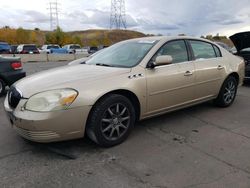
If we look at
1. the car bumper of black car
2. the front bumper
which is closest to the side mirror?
the front bumper

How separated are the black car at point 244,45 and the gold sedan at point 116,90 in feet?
10.5

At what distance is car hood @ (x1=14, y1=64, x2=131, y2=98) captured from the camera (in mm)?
3471

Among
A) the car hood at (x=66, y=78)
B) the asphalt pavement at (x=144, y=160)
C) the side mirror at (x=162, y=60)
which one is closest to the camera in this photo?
the asphalt pavement at (x=144, y=160)

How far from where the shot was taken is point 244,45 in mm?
8492

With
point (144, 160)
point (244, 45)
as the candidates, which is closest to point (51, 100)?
point (144, 160)

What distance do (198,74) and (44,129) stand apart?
2800 mm

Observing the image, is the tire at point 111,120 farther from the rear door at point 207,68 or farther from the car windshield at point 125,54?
the rear door at point 207,68

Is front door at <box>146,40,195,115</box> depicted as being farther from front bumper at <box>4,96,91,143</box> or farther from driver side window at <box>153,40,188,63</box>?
front bumper at <box>4,96,91,143</box>

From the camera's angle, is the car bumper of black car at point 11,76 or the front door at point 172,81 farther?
the car bumper of black car at point 11,76

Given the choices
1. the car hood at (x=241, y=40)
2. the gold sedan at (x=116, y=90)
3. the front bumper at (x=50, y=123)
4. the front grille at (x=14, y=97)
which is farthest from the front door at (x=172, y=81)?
the car hood at (x=241, y=40)

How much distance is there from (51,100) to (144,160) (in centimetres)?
132

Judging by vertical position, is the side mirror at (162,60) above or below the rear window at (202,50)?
below

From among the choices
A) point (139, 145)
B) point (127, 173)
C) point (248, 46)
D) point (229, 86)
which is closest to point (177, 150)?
point (139, 145)

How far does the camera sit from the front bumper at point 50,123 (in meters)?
3.25
